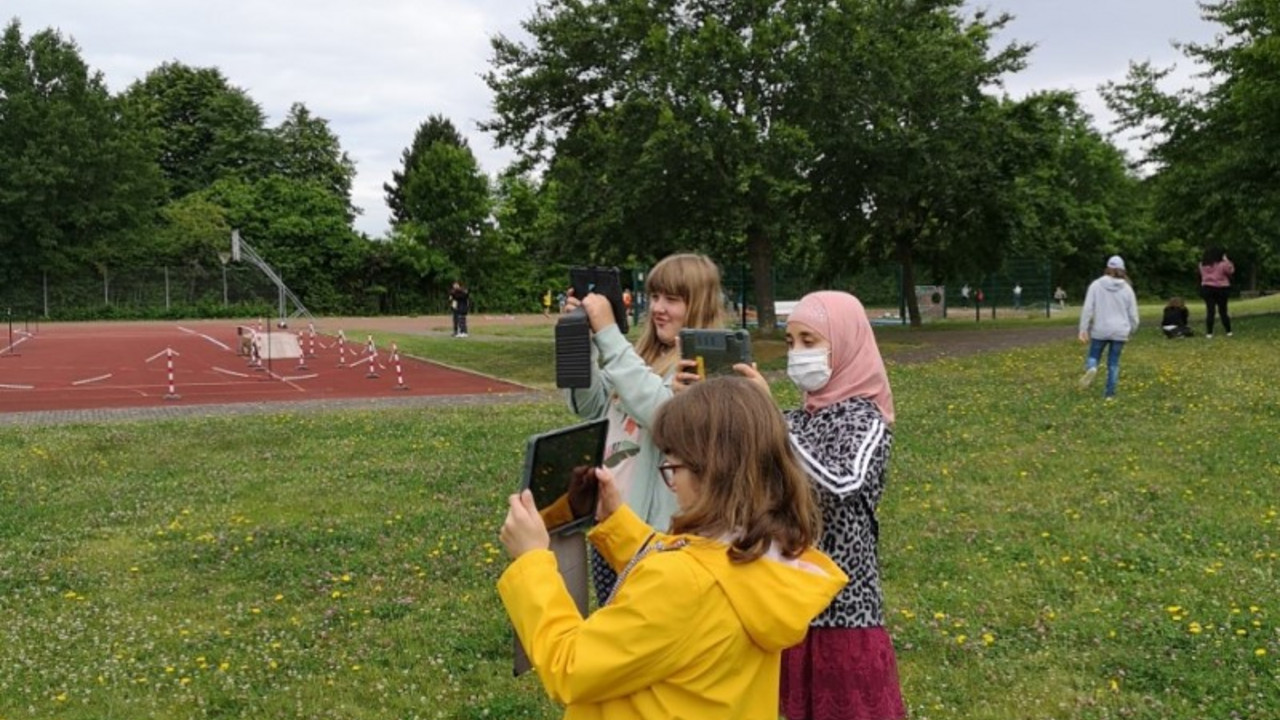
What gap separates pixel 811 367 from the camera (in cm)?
289

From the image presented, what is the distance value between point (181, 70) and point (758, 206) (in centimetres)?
5802

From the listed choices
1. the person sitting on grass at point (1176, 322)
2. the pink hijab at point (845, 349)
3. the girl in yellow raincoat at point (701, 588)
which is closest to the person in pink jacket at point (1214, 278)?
the person sitting on grass at point (1176, 322)

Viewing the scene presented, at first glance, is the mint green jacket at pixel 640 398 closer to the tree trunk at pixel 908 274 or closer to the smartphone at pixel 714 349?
the smartphone at pixel 714 349

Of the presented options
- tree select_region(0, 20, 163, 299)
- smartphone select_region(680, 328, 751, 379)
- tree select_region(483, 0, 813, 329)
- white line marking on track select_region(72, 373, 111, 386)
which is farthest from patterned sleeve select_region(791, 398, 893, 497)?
tree select_region(0, 20, 163, 299)

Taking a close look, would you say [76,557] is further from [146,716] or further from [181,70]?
[181,70]

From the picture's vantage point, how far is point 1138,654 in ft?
15.9

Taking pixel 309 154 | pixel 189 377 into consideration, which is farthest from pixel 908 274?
pixel 309 154

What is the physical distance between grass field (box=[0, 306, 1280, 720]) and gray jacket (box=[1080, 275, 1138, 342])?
4.86 ft

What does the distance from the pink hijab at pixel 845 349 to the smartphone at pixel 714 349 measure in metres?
0.17

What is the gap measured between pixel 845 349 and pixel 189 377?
2016 cm

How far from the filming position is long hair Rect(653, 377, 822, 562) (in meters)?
2.09

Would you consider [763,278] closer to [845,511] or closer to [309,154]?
[845,511]

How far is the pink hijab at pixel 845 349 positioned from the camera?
9.49ft

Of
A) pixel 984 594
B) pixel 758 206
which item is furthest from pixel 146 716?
pixel 758 206
